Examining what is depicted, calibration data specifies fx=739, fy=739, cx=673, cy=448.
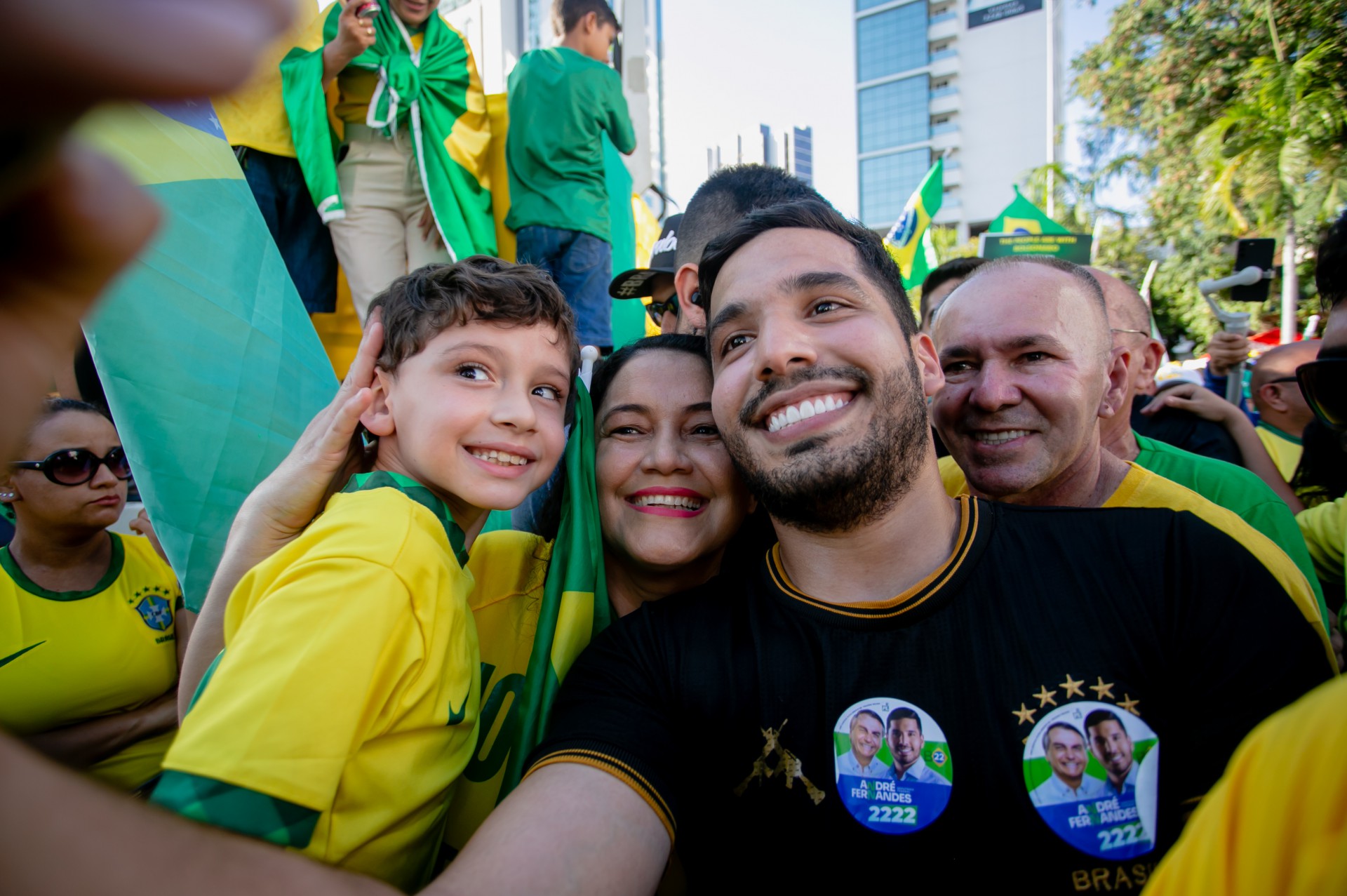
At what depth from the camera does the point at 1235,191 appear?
1741 cm

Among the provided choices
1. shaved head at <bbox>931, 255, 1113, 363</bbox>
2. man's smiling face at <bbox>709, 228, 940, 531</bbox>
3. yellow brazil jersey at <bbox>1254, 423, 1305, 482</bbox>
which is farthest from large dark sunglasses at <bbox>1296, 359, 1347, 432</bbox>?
yellow brazil jersey at <bbox>1254, 423, 1305, 482</bbox>

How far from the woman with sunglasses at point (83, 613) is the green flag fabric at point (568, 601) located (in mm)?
1740

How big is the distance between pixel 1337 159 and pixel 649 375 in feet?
65.5

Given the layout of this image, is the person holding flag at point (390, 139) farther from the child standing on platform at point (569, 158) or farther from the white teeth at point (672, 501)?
the white teeth at point (672, 501)

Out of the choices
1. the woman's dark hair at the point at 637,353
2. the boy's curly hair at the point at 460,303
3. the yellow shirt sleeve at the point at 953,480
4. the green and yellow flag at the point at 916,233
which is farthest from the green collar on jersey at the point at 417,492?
the green and yellow flag at the point at 916,233

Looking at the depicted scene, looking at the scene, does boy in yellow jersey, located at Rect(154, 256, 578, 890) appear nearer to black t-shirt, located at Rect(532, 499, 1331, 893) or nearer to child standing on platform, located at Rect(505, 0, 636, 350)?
black t-shirt, located at Rect(532, 499, 1331, 893)

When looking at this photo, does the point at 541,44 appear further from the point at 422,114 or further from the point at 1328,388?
the point at 1328,388

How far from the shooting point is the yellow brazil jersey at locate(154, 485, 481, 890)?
3.51 feet

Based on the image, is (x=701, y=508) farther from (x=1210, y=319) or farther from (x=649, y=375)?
(x=1210, y=319)

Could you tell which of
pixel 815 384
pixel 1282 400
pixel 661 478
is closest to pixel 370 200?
pixel 661 478

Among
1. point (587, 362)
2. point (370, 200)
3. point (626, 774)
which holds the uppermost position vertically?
point (370, 200)

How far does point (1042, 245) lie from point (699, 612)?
20.9 ft

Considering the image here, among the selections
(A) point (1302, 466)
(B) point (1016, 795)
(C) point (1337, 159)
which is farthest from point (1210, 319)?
(B) point (1016, 795)

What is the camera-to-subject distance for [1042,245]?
267 inches
